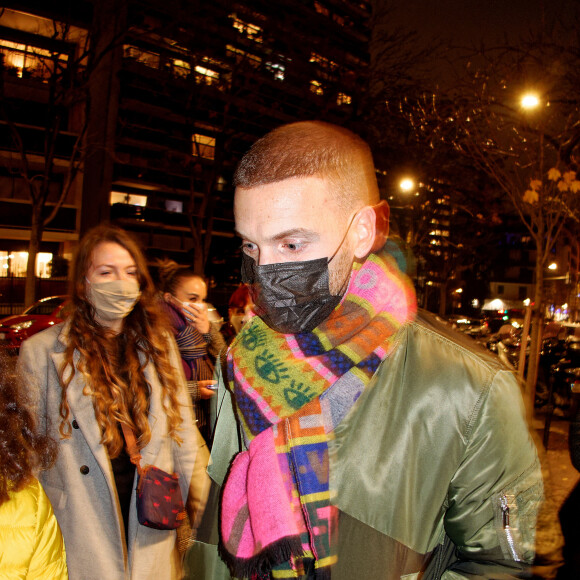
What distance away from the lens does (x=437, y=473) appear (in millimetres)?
1293

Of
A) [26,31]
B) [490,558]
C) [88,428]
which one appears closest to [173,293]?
[88,428]

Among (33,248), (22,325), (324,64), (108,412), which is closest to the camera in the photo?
(108,412)

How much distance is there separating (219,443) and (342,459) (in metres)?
0.59

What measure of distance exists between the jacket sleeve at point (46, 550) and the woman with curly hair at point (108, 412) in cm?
37

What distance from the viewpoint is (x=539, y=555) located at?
124 centimetres

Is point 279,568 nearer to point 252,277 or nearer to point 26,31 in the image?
point 252,277

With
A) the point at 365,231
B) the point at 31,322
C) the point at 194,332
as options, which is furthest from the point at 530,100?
the point at 31,322

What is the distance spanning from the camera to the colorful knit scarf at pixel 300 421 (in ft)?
4.38

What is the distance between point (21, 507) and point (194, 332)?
109 inches

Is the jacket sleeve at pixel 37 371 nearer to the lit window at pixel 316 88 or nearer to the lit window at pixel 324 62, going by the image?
the lit window at pixel 316 88

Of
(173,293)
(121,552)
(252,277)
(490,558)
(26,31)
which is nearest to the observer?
(490,558)

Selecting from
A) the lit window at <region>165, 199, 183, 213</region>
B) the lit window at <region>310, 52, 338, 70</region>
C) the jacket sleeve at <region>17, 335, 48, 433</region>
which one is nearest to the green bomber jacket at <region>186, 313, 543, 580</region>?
the jacket sleeve at <region>17, 335, 48, 433</region>

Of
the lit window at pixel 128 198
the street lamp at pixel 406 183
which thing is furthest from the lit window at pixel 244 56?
the lit window at pixel 128 198

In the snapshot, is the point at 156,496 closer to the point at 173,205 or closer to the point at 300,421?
the point at 300,421
